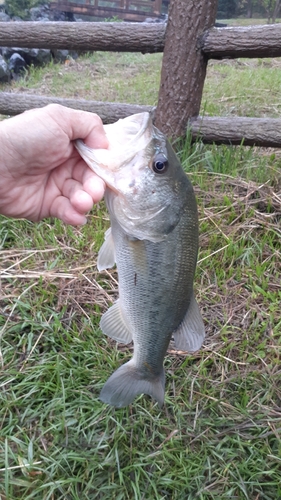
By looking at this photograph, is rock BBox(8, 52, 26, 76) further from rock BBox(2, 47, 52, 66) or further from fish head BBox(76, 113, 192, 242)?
fish head BBox(76, 113, 192, 242)

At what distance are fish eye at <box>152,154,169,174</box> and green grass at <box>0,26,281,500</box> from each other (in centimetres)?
109

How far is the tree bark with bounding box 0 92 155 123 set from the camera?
3.36m

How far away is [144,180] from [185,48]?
6.70ft

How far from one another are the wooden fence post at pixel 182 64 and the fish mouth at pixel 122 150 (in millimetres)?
1869

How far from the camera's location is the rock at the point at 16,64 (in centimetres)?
708

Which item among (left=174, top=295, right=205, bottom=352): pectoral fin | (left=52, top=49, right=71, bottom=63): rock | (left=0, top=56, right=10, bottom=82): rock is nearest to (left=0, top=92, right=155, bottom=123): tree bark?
(left=174, top=295, right=205, bottom=352): pectoral fin

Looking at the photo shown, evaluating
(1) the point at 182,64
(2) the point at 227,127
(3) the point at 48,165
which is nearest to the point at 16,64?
(1) the point at 182,64

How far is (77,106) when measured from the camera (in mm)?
3514

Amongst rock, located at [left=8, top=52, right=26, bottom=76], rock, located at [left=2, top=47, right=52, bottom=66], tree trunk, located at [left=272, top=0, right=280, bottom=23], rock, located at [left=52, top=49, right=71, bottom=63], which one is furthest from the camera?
tree trunk, located at [left=272, top=0, right=280, bottom=23]

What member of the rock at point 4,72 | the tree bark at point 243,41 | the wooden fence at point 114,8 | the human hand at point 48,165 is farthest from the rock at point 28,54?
the human hand at point 48,165

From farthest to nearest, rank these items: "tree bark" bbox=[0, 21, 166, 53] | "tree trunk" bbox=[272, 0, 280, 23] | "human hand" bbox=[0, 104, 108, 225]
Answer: "tree trunk" bbox=[272, 0, 280, 23] < "tree bark" bbox=[0, 21, 166, 53] < "human hand" bbox=[0, 104, 108, 225]

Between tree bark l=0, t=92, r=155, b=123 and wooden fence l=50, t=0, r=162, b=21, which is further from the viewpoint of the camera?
wooden fence l=50, t=0, r=162, b=21

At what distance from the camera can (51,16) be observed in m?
9.93

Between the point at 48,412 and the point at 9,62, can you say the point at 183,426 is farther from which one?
the point at 9,62
